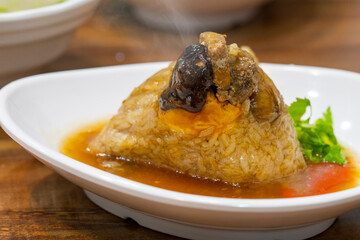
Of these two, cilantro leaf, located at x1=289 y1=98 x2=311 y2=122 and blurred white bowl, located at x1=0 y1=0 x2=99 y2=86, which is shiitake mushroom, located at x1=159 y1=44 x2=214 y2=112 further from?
blurred white bowl, located at x1=0 y1=0 x2=99 y2=86

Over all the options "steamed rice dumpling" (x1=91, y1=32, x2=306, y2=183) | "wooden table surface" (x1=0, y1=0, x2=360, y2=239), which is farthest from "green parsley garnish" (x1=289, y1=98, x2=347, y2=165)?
"wooden table surface" (x1=0, y1=0, x2=360, y2=239)

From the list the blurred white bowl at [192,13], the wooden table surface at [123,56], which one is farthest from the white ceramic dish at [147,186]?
the blurred white bowl at [192,13]

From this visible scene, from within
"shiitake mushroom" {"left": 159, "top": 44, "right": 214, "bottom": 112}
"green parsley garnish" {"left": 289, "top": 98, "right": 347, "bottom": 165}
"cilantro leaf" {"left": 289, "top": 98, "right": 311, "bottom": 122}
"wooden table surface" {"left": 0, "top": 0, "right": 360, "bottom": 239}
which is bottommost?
"wooden table surface" {"left": 0, "top": 0, "right": 360, "bottom": 239}

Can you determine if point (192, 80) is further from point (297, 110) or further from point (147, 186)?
point (297, 110)

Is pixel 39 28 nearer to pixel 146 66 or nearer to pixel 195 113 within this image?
pixel 146 66

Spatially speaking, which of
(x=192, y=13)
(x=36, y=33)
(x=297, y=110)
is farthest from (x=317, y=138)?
(x=192, y=13)

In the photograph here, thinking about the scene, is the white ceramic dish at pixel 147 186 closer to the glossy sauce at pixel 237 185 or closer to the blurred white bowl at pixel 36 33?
the glossy sauce at pixel 237 185

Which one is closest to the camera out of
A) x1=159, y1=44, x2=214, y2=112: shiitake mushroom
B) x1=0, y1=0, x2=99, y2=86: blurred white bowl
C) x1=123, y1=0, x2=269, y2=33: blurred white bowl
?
x1=159, y1=44, x2=214, y2=112: shiitake mushroom
